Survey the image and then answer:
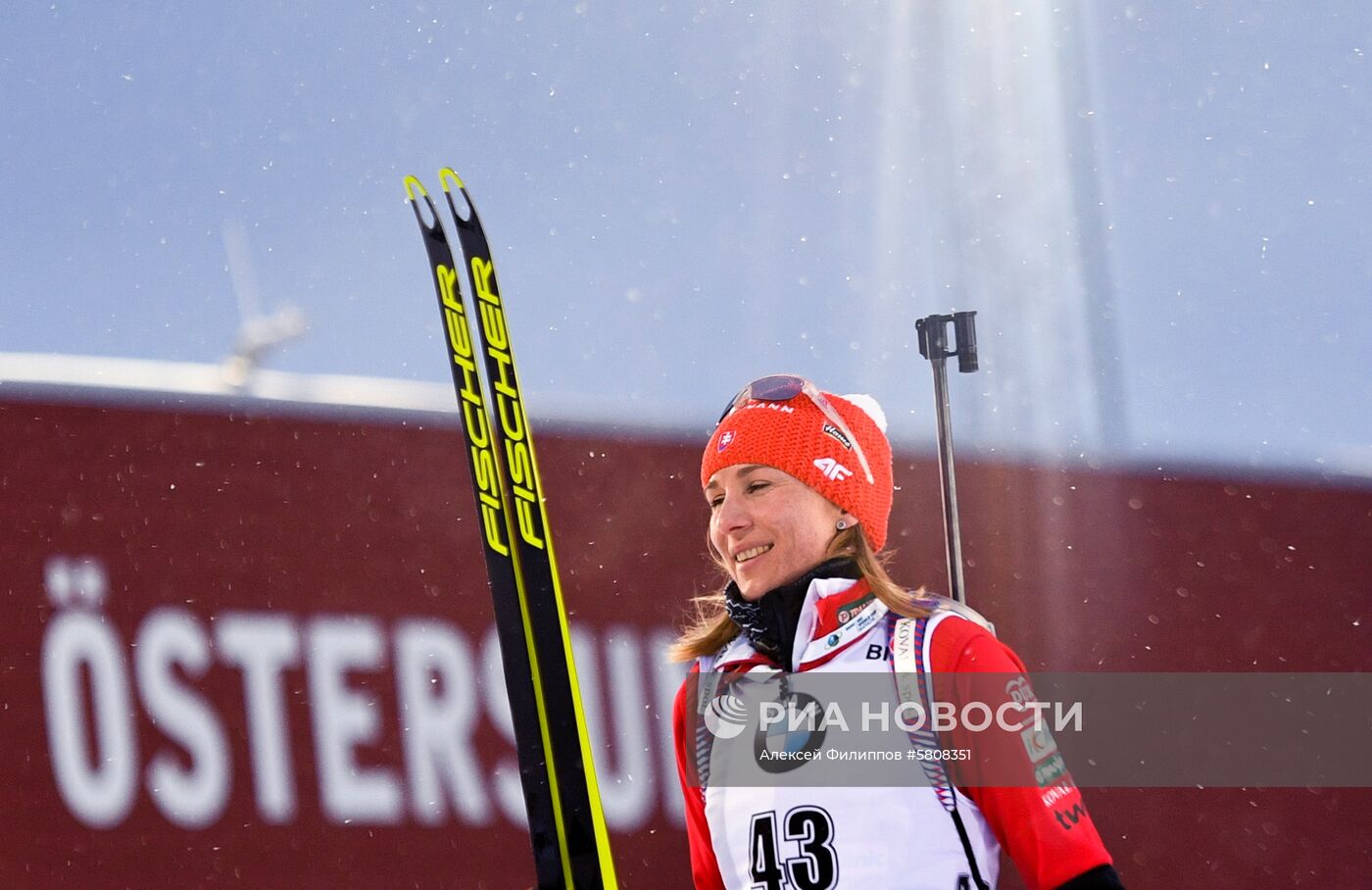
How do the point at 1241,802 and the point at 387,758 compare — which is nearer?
the point at 387,758

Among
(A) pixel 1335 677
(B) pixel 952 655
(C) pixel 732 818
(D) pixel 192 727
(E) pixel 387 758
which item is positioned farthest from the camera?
(A) pixel 1335 677

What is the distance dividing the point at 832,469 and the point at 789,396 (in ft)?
0.69

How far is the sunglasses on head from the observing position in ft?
8.43

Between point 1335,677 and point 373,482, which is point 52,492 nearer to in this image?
point 373,482

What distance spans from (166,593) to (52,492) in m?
0.47

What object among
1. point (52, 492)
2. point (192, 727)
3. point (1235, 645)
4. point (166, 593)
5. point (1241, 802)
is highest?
point (52, 492)

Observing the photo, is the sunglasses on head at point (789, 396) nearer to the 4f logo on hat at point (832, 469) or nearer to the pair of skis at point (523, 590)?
the 4f logo on hat at point (832, 469)

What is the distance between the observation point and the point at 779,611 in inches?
89.2

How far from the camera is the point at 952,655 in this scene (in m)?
2.05

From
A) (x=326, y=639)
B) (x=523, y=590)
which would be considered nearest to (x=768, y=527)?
(x=523, y=590)

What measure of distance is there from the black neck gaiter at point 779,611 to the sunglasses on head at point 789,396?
11.1 inches

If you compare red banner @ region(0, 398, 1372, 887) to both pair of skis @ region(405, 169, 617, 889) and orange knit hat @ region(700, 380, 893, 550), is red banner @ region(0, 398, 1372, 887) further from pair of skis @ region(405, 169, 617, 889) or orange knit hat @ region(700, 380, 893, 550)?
orange knit hat @ region(700, 380, 893, 550)

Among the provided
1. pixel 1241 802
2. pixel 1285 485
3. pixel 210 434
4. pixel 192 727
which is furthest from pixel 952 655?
pixel 1285 485

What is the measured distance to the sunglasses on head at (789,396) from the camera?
2568mm
